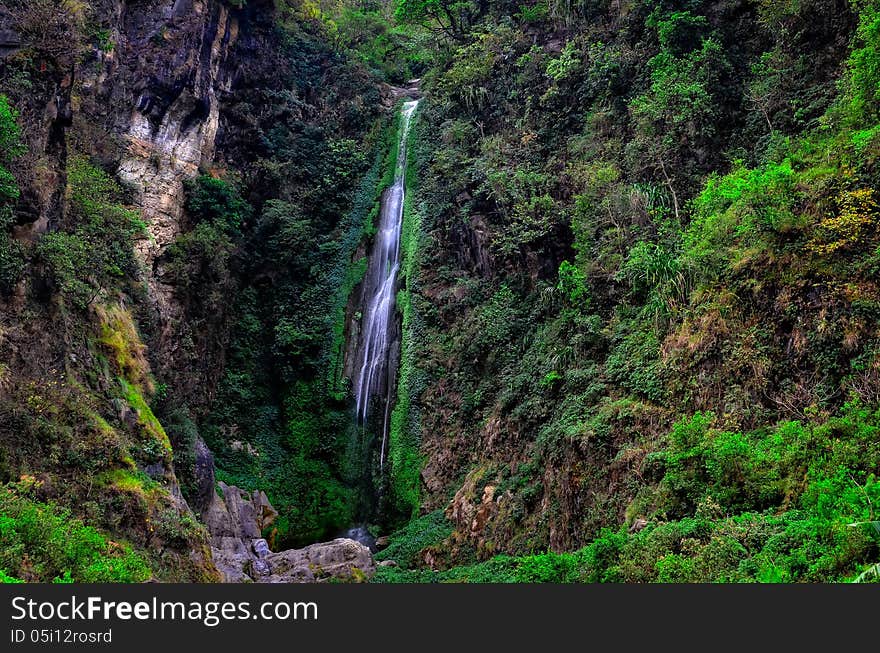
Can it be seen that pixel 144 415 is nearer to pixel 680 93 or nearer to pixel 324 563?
pixel 324 563

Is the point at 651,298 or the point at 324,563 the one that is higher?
the point at 651,298

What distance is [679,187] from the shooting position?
57.7ft

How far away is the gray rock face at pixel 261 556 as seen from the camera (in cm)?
1539

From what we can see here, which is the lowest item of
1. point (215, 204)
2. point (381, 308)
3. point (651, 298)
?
Result: point (651, 298)

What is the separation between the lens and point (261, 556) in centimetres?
1784

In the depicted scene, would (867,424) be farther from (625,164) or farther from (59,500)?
(59,500)

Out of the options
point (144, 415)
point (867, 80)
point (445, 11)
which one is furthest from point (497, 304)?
point (445, 11)

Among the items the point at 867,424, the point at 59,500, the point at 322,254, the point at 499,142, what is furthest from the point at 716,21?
the point at 59,500

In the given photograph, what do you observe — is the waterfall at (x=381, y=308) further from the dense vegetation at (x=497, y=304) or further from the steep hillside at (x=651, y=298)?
the steep hillside at (x=651, y=298)

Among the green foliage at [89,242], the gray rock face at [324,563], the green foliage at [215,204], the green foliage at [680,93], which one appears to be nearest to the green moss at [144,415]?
the green foliage at [89,242]

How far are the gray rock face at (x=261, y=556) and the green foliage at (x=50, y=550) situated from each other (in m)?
4.62

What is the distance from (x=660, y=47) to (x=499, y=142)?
21.0ft

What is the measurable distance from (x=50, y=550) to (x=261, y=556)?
9603mm

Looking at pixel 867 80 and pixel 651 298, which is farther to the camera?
pixel 651 298
